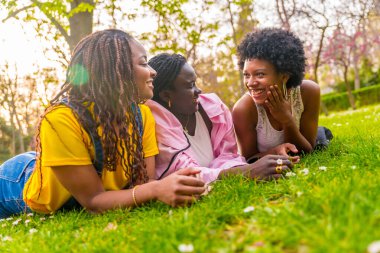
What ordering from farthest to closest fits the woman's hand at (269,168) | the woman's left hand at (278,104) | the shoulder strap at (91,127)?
the woman's left hand at (278,104)
the woman's hand at (269,168)
the shoulder strap at (91,127)

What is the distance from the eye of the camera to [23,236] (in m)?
2.89

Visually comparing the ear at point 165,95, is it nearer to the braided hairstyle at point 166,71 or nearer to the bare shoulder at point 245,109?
the braided hairstyle at point 166,71

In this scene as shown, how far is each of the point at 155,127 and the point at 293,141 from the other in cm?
159

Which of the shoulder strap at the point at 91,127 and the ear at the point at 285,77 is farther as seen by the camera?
the ear at the point at 285,77

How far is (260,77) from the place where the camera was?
166 inches

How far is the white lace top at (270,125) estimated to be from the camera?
15.0 feet

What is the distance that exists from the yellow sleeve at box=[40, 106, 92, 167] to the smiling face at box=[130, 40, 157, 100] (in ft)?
2.16

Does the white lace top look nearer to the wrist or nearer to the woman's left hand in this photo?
the woman's left hand

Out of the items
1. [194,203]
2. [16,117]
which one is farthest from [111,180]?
[16,117]

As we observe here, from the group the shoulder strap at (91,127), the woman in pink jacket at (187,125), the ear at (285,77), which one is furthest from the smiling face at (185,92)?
the shoulder strap at (91,127)

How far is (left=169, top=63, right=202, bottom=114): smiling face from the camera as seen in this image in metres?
4.10

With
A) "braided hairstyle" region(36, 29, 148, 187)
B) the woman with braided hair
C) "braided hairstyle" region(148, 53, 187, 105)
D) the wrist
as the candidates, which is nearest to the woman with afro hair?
"braided hairstyle" region(148, 53, 187, 105)

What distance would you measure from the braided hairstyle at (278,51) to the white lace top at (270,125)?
16 cm

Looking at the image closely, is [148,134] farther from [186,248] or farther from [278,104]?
[186,248]
